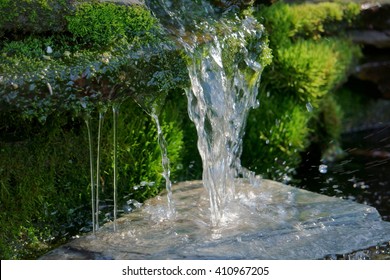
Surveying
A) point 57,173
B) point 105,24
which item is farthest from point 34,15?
point 57,173

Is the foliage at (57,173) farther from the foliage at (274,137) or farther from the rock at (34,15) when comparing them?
the foliage at (274,137)

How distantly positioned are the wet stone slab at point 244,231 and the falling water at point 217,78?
0.52ft

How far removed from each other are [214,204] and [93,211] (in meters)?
0.73

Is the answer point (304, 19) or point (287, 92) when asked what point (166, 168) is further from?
point (304, 19)

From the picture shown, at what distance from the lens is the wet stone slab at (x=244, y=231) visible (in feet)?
13.7

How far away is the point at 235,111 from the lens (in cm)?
509

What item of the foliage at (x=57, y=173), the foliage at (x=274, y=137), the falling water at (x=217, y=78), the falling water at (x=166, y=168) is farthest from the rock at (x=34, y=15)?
the foliage at (x=274, y=137)

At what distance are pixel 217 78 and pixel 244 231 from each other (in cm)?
98

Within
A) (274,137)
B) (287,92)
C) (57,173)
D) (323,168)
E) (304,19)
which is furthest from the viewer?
(304,19)

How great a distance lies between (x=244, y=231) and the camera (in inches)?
172

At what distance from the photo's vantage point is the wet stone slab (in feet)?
13.7

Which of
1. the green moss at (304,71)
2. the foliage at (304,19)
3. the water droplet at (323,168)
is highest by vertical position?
the foliage at (304,19)

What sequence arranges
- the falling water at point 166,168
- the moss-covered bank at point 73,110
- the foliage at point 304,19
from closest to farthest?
the moss-covered bank at point 73,110
the falling water at point 166,168
the foliage at point 304,19
